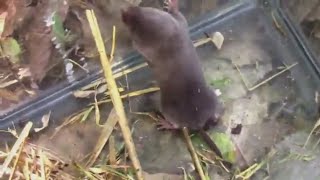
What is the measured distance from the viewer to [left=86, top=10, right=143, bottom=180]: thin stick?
217 cm

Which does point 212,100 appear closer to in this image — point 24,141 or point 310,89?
point 310,89

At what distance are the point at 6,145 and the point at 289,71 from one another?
0.88 metres

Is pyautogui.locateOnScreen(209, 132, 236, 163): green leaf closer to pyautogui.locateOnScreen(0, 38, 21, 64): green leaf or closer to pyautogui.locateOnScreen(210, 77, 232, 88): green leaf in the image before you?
pyautogui.locateOnScreen(210, 77, 232, 88): green leaf

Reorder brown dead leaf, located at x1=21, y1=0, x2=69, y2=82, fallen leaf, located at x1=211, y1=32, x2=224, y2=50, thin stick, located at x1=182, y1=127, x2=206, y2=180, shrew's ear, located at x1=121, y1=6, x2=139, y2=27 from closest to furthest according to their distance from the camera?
shrew's ear, located at x1=121, y1=6, x2=139, y2=27
thin stick, located at x1=182, y1=127, x2=206, y2=180
brown dead leaf, located at x1=21, y1=0, x2=69, y2=82
fallen leaf, located at x1=211, y1=32, x2=224, y2=50

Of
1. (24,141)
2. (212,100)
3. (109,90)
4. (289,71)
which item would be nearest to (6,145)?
(24,141)

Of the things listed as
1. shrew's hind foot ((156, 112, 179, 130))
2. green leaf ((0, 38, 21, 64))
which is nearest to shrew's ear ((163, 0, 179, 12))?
shrew's hind foot ((156, 112, 179, 130))

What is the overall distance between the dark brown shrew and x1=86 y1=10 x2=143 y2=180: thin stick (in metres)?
0.11

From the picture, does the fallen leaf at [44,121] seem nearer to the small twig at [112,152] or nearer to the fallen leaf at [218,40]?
the small twig at [112,152]

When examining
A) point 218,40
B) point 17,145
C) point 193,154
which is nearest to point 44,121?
point 17,145

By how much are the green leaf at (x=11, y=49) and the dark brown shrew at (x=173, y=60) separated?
41 cm

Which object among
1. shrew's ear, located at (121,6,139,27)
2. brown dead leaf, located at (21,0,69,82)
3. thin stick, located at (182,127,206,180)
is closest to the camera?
shrew's ear, located at (121,6,139,27)

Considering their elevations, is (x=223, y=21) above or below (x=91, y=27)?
below

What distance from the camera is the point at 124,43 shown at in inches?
94.7

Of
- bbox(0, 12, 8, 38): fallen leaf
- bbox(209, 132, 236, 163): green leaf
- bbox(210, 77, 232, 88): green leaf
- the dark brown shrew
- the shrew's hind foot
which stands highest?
bbox(0, 12, 8, 38): fallen leaf
